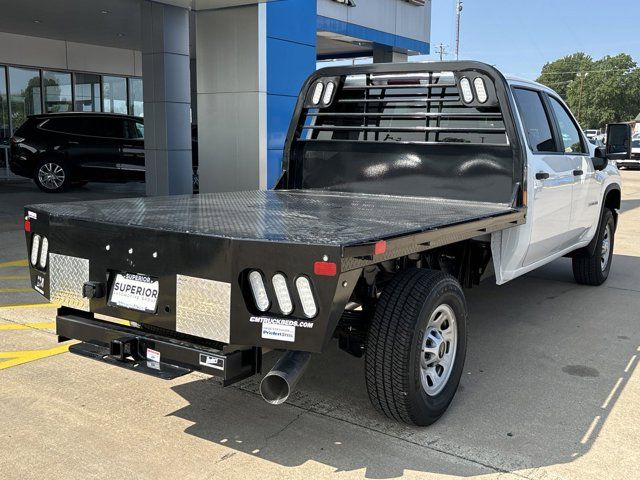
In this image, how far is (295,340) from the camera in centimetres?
291

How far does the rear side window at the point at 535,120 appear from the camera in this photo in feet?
17.0

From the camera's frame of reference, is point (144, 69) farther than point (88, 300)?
Yes

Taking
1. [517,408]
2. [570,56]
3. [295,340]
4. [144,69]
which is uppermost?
[570,56]

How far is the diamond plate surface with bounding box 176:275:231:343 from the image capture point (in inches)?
119

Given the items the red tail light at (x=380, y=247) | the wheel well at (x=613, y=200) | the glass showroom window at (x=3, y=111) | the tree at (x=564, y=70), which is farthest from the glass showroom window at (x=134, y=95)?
the tree at (x=564, y=70)

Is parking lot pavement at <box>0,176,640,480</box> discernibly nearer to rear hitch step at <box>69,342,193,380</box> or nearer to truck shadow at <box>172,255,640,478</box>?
truck shadow at <box>172,255,640,478</box>

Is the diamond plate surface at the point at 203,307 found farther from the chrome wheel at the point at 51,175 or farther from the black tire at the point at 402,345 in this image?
the chrome wheel at the point at 51,175

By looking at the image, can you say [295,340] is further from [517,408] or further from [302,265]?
[517,408]

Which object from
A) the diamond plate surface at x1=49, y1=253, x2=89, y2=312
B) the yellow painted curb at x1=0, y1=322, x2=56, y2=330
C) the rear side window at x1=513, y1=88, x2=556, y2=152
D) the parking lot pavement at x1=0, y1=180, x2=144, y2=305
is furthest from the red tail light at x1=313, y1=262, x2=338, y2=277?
the parking lot pavement at x1=0, y1=180, x2=144, y2=305

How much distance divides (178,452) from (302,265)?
4.00ft

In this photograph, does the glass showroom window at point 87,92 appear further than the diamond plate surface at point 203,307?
Yes

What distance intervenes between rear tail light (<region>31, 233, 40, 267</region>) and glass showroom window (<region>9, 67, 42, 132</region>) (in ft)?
54.8

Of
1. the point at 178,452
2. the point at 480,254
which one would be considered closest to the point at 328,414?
the point at 178,452

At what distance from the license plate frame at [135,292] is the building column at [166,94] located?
876cm
